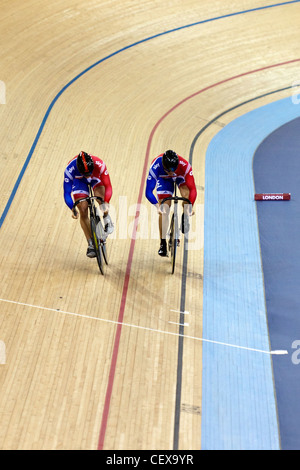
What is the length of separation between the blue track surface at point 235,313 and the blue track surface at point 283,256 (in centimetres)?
6

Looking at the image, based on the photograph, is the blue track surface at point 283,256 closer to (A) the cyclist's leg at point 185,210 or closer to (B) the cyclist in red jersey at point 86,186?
(A) the cyclist's leg at point 185,210

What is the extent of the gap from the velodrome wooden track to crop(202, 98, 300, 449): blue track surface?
124 millimetres

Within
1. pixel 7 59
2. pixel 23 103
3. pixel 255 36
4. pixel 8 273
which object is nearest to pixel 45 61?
pixel 7 59

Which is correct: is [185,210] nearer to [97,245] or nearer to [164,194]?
[164,194]

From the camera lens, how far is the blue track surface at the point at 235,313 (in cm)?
409

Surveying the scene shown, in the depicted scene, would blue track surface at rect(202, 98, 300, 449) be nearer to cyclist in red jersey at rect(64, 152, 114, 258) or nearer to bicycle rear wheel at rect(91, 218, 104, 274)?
bicycle rear wheel at rect(91, 218, 104, 274)

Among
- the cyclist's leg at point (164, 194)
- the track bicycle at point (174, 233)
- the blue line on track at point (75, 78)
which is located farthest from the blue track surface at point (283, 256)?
the blue line on track at point (75, 78)

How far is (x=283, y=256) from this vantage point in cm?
569

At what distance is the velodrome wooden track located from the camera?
418 cm

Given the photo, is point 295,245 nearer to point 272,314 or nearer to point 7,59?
point 272,314

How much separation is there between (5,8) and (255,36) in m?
4.09

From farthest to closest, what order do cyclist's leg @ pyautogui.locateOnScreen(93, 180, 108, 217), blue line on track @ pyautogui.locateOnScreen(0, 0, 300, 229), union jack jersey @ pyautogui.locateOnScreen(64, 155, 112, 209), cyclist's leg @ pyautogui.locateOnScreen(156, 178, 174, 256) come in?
blue line on track @ pyautogui.locateOnScreen(0, 0, 300, 229), cyclist's leg @ pyautogui.locateOnScreen(93, 180, 108, 217), cyclist's leg @ pyautogui.locateOnScreen(156, 178, 174, 256), union jack jersey @ pyautogui.locateOnScreen(64, 155, 112, 209)

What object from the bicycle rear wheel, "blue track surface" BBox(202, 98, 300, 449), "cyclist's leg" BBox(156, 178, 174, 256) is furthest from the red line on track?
"blue track surface" BBox(202, 98, 300, 449)
